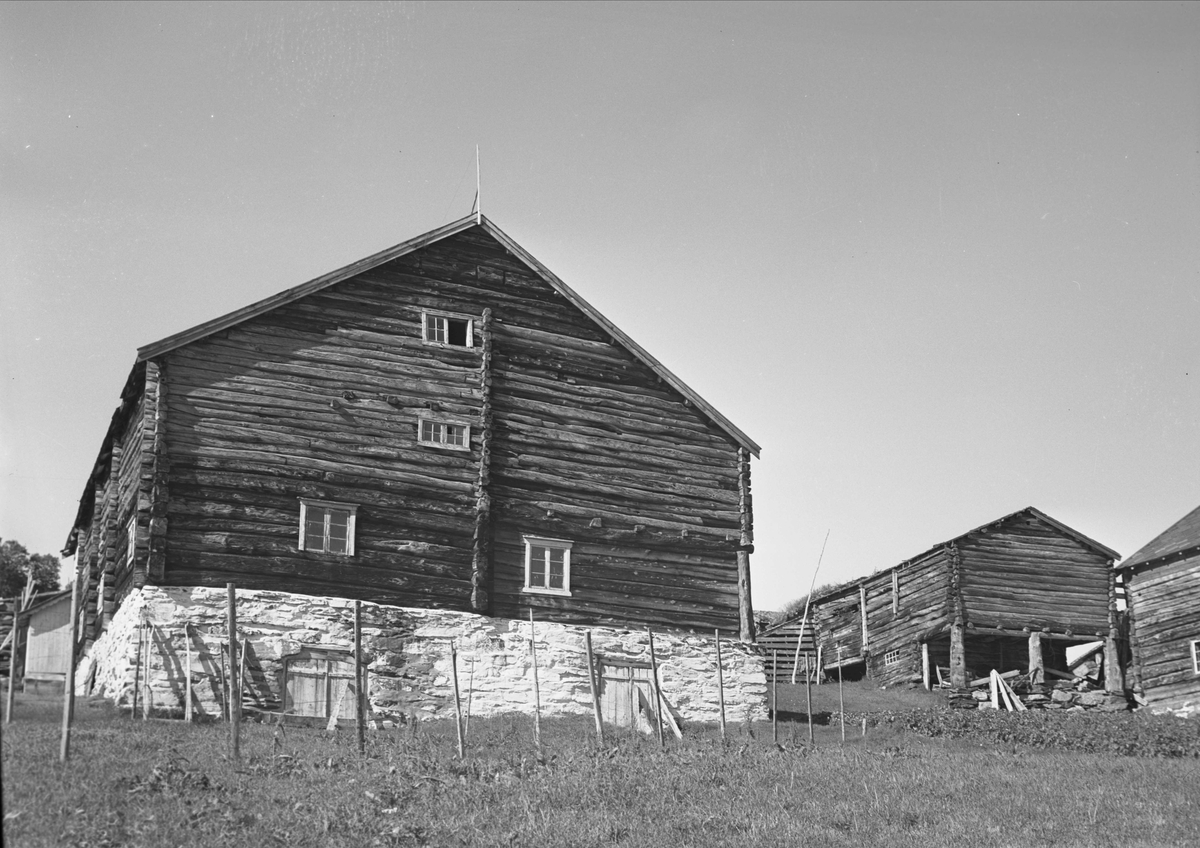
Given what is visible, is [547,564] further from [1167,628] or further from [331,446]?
[1167,628]

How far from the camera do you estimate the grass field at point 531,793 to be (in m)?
16.0

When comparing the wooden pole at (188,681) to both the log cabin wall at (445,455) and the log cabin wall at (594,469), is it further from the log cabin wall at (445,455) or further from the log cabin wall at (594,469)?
the log cabin wall at (594,469)

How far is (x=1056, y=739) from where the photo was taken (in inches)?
1266

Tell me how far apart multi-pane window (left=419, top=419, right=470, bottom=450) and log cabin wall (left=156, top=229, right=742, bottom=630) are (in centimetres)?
19

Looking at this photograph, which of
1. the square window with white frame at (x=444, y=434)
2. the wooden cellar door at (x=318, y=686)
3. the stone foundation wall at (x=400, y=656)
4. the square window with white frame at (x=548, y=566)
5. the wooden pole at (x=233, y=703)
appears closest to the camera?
the wooden pole at (x=233, y=703)

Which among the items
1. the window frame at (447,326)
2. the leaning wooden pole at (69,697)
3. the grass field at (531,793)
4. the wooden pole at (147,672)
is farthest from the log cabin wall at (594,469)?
the leaning wooden pole at (69,697)

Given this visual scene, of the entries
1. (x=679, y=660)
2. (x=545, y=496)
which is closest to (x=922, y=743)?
(x=679, y=660)

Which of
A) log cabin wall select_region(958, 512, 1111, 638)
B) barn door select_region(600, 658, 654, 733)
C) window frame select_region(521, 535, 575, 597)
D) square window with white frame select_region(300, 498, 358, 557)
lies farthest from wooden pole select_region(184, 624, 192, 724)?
log cabin wall select_region(958, 512, 1111, 638)

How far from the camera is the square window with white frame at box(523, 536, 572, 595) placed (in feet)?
99.9

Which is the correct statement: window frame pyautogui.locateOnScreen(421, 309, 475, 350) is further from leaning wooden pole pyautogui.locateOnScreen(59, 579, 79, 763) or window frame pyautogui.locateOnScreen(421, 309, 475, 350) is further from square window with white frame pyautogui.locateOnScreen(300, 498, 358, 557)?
leaning wooden pole pyautogui.locateOnScreen(59, 579, 79, 763)

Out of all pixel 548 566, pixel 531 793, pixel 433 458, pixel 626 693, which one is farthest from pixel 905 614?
pixel 531 793

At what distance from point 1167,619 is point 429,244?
87.4 ft

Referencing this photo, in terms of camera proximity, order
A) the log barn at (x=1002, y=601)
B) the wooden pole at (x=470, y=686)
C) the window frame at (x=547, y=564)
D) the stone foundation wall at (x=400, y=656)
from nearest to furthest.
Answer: the stone foundation wall at (x=400, y=656), the wooden pole at (x=470, y=686), the window frame at (x=547, y=564), the log barn at (x=1002, y=601)

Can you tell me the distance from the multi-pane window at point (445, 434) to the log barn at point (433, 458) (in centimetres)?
5
